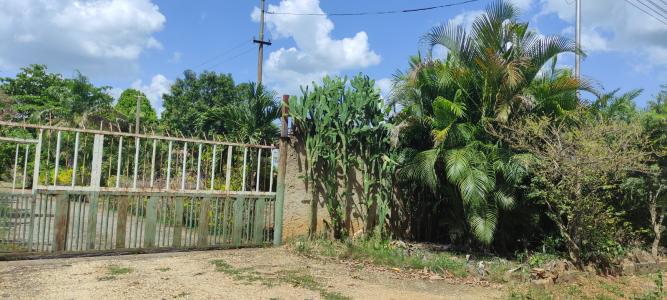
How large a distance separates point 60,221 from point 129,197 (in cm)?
99

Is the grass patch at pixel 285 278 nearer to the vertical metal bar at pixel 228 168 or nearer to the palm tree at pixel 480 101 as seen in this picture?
the vertical metal bar at pixel 228 168

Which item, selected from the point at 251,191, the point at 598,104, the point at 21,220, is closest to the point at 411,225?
the point at 251,191

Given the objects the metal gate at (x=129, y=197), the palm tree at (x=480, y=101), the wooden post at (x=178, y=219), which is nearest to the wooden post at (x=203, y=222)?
the metal gate at (x=129, y=197)

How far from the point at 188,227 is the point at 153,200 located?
30.2 inches

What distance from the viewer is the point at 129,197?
306 inches

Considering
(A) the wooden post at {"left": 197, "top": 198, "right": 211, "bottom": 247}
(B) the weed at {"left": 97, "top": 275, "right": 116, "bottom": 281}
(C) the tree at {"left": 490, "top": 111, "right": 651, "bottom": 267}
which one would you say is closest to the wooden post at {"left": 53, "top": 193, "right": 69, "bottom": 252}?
(B) the weed at {"left": 97, "top": 275, "right": 116, "bottom": 281}

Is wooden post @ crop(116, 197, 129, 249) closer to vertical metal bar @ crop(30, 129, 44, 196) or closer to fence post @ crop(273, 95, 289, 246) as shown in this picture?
vertical metal bar @ crop(30, 129, 44, 196)

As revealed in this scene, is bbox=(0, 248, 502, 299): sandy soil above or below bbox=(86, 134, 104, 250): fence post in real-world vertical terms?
below

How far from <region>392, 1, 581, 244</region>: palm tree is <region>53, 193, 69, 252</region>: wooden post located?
18.0 feet

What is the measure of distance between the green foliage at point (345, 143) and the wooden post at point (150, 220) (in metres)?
2.77

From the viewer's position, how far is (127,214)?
7816mm

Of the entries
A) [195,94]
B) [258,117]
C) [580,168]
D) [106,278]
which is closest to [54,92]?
[195,94]

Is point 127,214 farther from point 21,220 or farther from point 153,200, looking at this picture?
point 21,220

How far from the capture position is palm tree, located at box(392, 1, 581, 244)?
27.0ft
